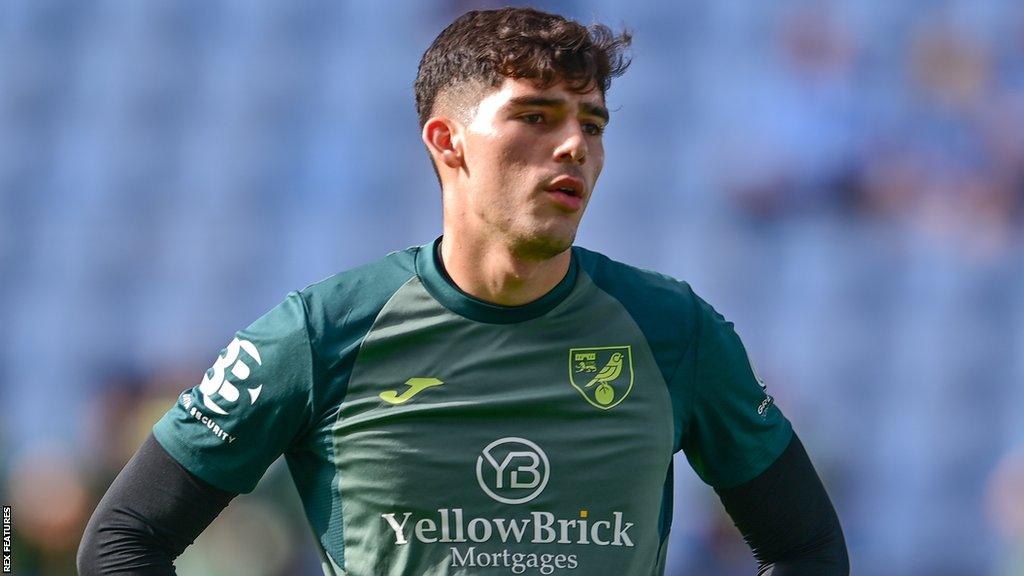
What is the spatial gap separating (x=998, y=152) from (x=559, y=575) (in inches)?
232

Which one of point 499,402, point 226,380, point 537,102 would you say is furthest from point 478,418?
point 537,102

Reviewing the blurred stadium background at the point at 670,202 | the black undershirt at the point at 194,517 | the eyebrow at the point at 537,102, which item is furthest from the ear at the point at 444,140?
the blurred stadium background at the point at 670,202

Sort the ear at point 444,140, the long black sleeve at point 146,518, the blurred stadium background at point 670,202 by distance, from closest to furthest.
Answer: the long black sleeve at point 146,518
the ear at point 444,140
the blurred stadium background at point 670,202

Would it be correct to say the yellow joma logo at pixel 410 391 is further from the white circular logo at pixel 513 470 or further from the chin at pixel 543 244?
the chin at pixel 543 244

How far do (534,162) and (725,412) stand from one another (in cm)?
55

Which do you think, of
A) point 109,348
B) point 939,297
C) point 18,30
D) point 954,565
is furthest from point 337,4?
point 954,565

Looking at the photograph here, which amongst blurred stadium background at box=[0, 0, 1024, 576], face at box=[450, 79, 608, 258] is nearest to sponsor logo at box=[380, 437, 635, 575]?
face at box=[450, 79, 608, 258]

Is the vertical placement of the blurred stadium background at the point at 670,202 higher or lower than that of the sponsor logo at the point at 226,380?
higher

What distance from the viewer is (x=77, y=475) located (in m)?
6.07

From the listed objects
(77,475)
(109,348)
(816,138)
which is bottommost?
(77,475)

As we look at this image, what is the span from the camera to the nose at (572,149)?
247 centimetres

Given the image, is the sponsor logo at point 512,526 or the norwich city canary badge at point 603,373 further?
the norwich city canary badge at point 603,373

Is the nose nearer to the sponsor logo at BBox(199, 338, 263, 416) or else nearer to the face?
the face

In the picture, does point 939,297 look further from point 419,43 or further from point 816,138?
point 419,43
